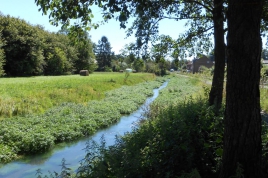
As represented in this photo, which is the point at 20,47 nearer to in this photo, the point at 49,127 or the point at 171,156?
the point at 49,127

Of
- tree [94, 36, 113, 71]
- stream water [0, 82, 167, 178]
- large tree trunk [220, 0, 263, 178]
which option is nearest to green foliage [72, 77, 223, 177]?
large tree trunk [220, 0, 263, 178]

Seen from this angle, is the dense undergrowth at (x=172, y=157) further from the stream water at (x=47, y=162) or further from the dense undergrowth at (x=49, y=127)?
the dense undergrowth at (x=49, y=127)

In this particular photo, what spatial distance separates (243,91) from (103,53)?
9153 cm

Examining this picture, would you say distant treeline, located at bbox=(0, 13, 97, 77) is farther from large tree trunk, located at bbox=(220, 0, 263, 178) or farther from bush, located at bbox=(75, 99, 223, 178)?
large tree trunk, located at bbox=(220, 0, 263, 178)

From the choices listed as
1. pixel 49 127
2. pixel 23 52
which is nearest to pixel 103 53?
pixel 23 52

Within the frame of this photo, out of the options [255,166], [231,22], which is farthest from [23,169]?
[231,22]

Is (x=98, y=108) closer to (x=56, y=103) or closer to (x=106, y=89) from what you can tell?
(x=56, y=103)

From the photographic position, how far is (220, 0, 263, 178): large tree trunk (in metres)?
3.46

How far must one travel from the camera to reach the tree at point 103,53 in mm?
88819

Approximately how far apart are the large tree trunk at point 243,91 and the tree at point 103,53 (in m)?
82.3

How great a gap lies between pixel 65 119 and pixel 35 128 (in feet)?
7.04

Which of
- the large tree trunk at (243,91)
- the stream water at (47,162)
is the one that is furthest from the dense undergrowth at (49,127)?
the large tree trunk at (243,91)

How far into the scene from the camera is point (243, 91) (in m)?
3.51

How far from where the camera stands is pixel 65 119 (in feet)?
40.5
